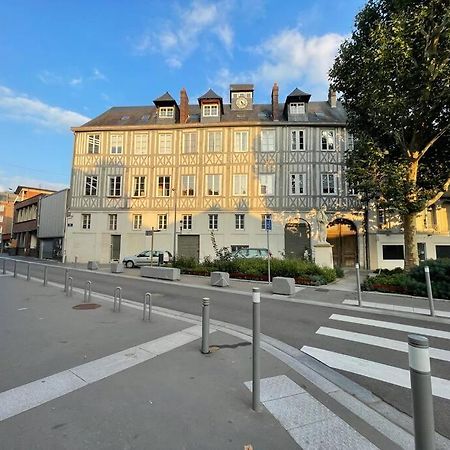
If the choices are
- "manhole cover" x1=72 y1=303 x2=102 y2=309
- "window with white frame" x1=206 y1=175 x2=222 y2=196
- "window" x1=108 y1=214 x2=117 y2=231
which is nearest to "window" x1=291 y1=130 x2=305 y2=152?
"window with white frame" x1=206 y1=175 x2=222 y2=196

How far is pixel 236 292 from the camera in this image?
12133mm

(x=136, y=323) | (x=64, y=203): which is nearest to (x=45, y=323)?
(x=136, y=323)

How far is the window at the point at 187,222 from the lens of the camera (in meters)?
28.0

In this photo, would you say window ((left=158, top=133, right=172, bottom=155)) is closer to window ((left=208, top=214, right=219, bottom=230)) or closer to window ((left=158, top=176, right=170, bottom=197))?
window ((left=158, top=176, right=170, bottom=197))

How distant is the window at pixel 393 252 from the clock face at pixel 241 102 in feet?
59.7

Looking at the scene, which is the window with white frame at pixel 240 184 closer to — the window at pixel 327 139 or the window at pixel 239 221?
the window at pixel 239 221

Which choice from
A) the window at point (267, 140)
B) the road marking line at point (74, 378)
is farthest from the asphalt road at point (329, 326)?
the window at point (267, 140)

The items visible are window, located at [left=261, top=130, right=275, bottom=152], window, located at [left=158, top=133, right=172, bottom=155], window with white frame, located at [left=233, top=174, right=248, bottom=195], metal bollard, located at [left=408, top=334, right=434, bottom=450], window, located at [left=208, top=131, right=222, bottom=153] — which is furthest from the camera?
window, located at [left=158, top=133, right=172, bottom=155]

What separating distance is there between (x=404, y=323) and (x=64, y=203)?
3181cm

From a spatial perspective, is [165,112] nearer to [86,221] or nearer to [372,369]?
[86,221]

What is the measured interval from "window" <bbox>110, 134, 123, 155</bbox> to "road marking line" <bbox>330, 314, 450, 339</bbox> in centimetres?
2655

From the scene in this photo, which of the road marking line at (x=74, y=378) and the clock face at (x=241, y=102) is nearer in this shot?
the road marking line at (x=74, y=378)

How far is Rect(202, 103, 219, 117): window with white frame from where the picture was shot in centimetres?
2923

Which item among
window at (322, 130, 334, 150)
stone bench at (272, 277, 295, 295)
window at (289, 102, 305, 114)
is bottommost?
stone bench at (272, 277, 295, 295)
